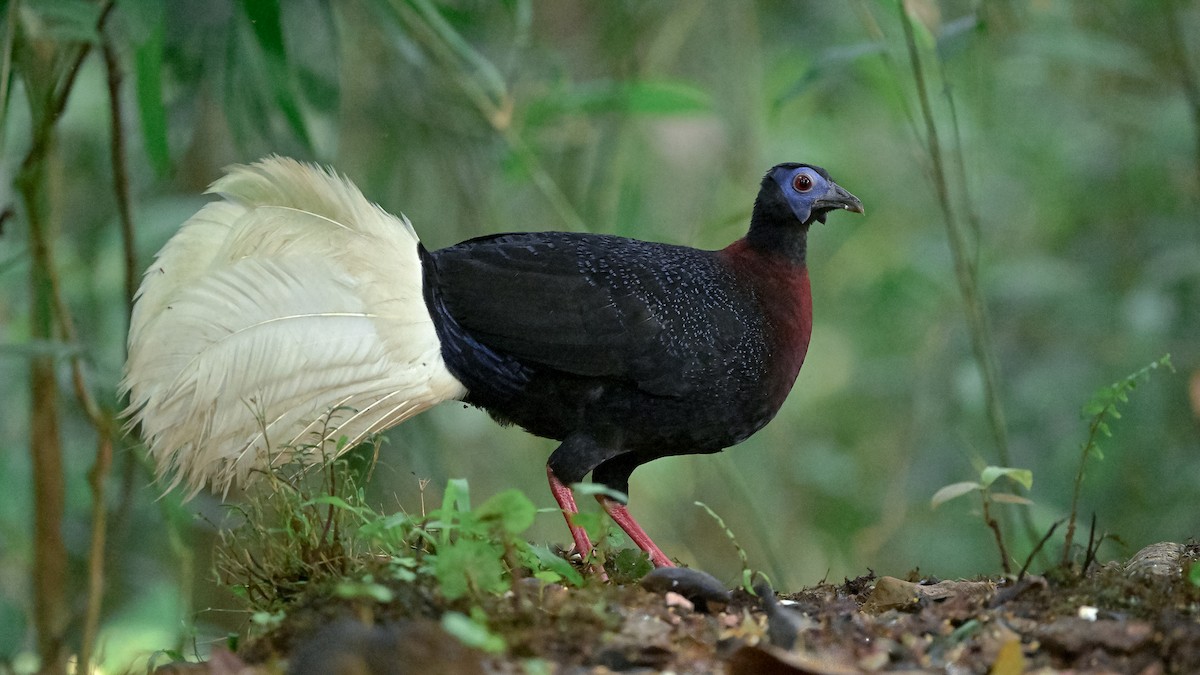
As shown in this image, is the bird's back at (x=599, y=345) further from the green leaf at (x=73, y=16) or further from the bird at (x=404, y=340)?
the green leaf at (x=73, y=16)

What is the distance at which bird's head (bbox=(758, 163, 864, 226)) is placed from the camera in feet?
13.1

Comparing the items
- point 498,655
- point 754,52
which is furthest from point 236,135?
point 754,52

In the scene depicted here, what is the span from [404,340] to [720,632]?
139 centimetres

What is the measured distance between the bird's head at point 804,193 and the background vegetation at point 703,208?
308 millimetres

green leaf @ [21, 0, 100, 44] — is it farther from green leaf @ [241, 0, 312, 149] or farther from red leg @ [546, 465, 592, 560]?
red leg @ [546, 465, 592, 560]

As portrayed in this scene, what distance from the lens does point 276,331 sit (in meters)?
3.43

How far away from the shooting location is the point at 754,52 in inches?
272

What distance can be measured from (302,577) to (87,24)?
178cm

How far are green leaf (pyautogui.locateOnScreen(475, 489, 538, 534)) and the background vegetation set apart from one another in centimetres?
161

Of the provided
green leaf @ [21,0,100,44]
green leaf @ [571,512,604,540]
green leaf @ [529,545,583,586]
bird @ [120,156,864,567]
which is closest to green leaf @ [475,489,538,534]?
green leaf @ [571,512,604,540]

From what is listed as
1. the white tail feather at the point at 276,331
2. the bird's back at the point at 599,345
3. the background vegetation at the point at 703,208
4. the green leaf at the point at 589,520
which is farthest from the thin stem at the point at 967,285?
the green leaf at the point at 589,520

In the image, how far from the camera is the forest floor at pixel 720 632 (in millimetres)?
2094

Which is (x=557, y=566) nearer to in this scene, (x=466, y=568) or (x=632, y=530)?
(x=466, y=568)

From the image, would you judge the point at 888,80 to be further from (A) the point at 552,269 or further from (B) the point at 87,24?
(B) the point at 87,24
